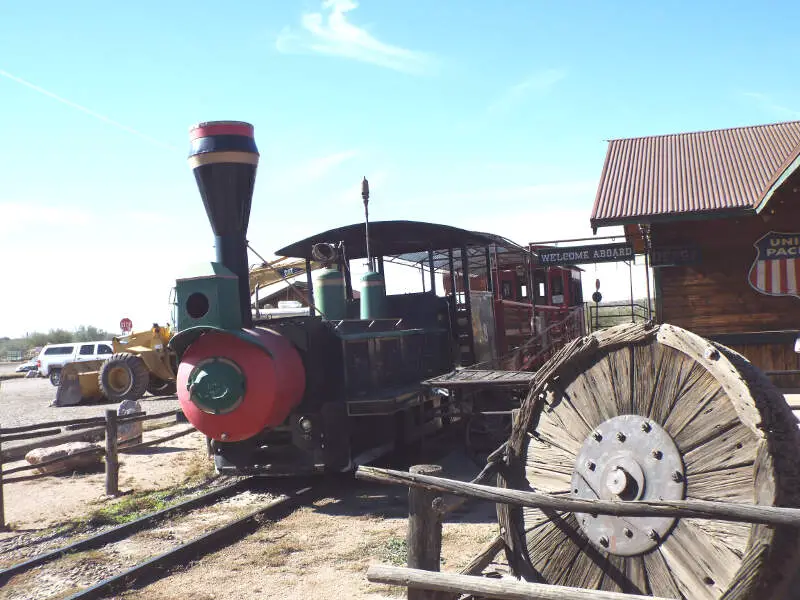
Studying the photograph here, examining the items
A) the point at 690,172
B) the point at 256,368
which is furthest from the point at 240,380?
the point at 690,172

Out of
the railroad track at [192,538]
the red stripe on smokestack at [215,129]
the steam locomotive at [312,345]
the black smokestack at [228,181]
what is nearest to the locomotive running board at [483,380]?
the steam locomotive at [312,345]

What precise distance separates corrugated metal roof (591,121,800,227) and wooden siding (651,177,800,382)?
486 mm

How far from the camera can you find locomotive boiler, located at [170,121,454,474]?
25.1 feet

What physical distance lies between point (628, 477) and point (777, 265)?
8572 millimetres

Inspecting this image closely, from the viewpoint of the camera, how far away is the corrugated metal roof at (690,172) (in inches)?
408

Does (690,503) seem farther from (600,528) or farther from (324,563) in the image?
(324,563)

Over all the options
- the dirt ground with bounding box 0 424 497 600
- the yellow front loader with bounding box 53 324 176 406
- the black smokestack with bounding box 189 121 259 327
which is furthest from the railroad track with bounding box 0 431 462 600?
the yellow front loader with bounding box 53 324 176 406

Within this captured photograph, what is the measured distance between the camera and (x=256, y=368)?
299 inches

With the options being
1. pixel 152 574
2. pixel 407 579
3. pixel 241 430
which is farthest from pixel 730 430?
pixel 241 430

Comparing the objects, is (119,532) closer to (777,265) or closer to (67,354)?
(777,265)

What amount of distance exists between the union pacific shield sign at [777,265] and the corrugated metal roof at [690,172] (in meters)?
0.69

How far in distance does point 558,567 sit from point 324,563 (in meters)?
3.13

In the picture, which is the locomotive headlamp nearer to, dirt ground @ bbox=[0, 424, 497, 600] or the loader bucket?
dirt ground @ bbox=[0, 424, 497, 600]

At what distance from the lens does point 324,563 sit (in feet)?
19.3
